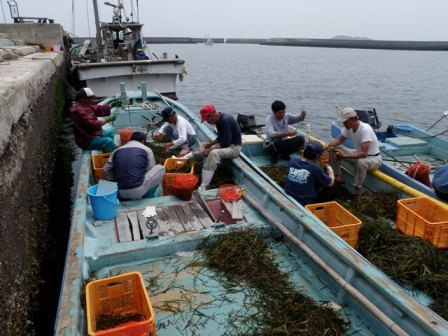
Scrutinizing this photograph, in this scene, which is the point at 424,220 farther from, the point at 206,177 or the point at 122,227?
the point at 122,227

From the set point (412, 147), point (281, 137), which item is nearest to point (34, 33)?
point (281, 137)

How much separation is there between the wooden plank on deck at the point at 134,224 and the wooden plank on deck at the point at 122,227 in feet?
0.16

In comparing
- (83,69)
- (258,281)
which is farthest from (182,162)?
(83,69)

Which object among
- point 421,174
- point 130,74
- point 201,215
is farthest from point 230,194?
point 130,74

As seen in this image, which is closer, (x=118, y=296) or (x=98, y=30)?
(x=118, y=296)

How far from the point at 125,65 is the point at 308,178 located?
40.5 feet

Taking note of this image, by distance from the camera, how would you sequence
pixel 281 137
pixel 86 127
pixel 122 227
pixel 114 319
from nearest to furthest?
pixel 114 319, pixel 122 227, pixel 86 127, pixel 281 137

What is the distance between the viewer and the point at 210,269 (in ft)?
12.8

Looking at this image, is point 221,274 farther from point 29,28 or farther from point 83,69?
point 29,28

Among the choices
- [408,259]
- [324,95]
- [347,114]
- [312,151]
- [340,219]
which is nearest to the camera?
[408,259]

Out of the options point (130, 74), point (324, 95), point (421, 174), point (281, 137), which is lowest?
point (324, 95)

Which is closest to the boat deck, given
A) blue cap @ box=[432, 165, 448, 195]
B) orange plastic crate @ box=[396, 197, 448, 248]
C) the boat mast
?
orange plastic crate @ box=[396, 197, 448, 248]

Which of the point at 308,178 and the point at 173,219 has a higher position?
the point at 308,178

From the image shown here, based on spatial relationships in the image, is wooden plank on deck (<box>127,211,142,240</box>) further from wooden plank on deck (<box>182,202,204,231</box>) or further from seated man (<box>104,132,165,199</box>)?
wooden plank on deck (<box>182,202,204,231</box>)
